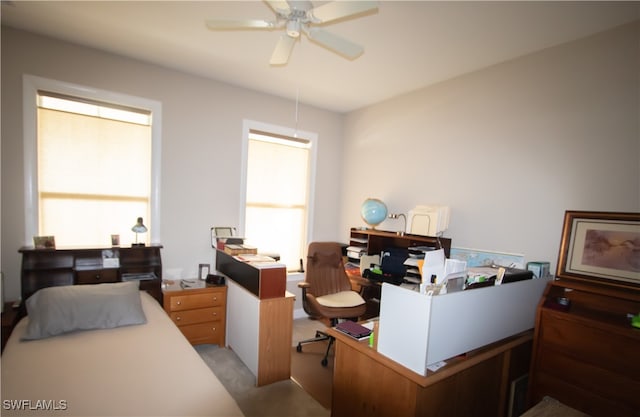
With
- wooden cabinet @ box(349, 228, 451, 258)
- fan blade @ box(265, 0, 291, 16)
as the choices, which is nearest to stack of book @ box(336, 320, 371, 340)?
wooden cabinet @ box(349, 228, 451, 258)

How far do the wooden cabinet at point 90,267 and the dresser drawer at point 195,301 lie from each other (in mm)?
168

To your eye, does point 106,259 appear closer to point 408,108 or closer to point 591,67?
point 408,108

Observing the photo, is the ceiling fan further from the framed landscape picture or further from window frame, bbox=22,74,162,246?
the framed landscape picture

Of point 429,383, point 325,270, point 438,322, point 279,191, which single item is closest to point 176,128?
point 279,191

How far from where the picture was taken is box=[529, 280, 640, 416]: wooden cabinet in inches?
64.5

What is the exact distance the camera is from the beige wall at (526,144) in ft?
6.66

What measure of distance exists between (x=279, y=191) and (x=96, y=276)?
2.12m

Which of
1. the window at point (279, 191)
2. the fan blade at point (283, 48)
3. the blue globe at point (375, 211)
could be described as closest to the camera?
the fan blade at point (283, 48)

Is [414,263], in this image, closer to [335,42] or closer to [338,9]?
[335,42]

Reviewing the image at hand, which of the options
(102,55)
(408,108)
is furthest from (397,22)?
(102,55)

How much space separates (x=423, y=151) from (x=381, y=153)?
621mm

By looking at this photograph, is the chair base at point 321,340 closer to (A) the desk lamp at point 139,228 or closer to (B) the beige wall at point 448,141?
(B) the beige wall at point 448,141

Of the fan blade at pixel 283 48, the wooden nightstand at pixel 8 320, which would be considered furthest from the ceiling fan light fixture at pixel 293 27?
the wooden nightstand at pixel 8 320

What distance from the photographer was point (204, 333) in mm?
2947
